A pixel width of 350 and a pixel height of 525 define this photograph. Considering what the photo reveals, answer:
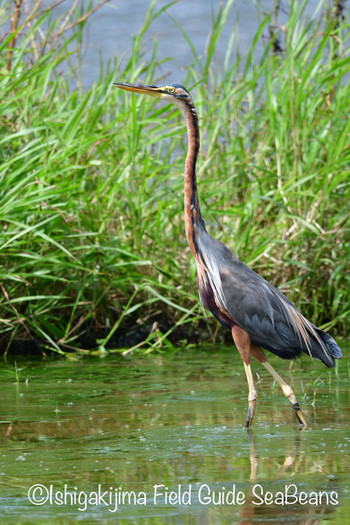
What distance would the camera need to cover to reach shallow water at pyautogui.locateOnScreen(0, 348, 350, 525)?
121 inches

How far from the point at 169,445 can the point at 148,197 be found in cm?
345

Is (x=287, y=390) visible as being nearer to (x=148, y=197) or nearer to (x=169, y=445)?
(x=169, y=445)

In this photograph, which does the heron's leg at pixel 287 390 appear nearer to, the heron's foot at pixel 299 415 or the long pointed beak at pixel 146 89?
the heron's foot at pixel 299 415

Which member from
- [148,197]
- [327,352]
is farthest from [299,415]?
[148,197]

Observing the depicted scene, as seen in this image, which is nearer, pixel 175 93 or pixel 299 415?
pixel 299 415

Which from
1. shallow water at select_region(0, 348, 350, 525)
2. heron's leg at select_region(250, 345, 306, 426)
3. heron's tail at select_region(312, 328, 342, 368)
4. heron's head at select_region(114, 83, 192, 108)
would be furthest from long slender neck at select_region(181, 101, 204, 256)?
shallow water at select_region(0, 348, 350, 525)

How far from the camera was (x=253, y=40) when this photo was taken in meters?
7.66

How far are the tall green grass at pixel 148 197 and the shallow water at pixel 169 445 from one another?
649 mm

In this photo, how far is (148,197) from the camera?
7215mm

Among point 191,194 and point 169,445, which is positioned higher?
point 191,194

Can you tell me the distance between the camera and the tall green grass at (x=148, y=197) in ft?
21.1

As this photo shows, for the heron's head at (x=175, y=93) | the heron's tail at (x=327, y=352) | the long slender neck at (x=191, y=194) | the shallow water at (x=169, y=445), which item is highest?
the heron's head at (x=175, y=93)

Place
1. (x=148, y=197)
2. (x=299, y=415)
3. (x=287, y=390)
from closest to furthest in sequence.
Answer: (x=299, y=415) < (x=287, y=390) < (x=148, y=197)

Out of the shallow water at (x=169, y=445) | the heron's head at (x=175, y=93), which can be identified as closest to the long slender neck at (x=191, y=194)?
the heron's head at (x=175, y=93)
